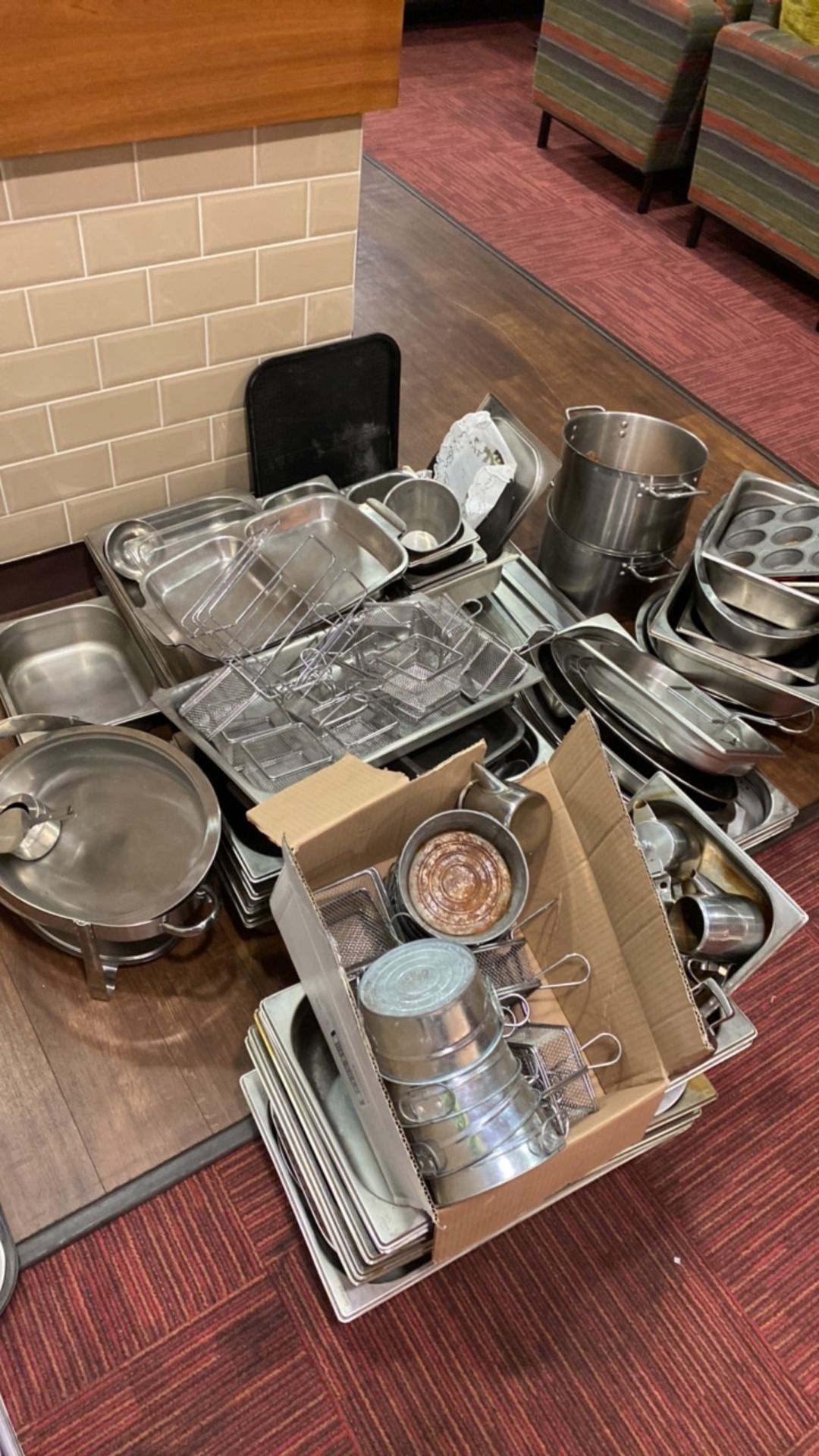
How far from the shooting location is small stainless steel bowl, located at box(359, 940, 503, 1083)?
1091mm

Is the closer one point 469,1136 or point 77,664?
point 469,1136

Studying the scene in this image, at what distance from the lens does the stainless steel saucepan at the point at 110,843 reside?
1401 millimetres

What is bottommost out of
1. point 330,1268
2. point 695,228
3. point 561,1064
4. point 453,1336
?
point 453,1336

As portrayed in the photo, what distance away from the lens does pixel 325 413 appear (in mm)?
1936

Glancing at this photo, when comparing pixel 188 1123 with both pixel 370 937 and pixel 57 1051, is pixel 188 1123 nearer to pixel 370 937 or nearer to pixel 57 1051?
pixel 57 1051

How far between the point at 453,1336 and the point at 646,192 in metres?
3.49

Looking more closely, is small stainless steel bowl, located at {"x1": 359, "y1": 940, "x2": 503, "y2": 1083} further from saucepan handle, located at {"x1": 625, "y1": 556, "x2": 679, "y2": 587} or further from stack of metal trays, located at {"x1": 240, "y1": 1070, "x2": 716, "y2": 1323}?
saucepan handle, located at {"x1": 625, "y1": 556, "x2": 679, "y2": 587}

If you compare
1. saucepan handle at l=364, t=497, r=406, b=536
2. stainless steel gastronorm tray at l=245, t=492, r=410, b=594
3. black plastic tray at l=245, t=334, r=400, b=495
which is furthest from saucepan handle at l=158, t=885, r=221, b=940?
black plastic tray at l=245, t=334, r=400, b=495

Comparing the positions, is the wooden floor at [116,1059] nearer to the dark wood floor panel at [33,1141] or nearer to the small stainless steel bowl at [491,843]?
the dark wood floor panel at [33,1141]

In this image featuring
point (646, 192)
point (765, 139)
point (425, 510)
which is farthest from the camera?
point (646, 192)

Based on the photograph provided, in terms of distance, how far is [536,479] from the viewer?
1836mm

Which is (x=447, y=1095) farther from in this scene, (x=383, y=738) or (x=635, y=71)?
(x=635, y=71)

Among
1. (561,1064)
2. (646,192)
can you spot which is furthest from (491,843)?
(646,192)

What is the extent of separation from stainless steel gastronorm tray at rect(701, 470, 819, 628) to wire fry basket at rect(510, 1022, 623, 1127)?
2.95ft
